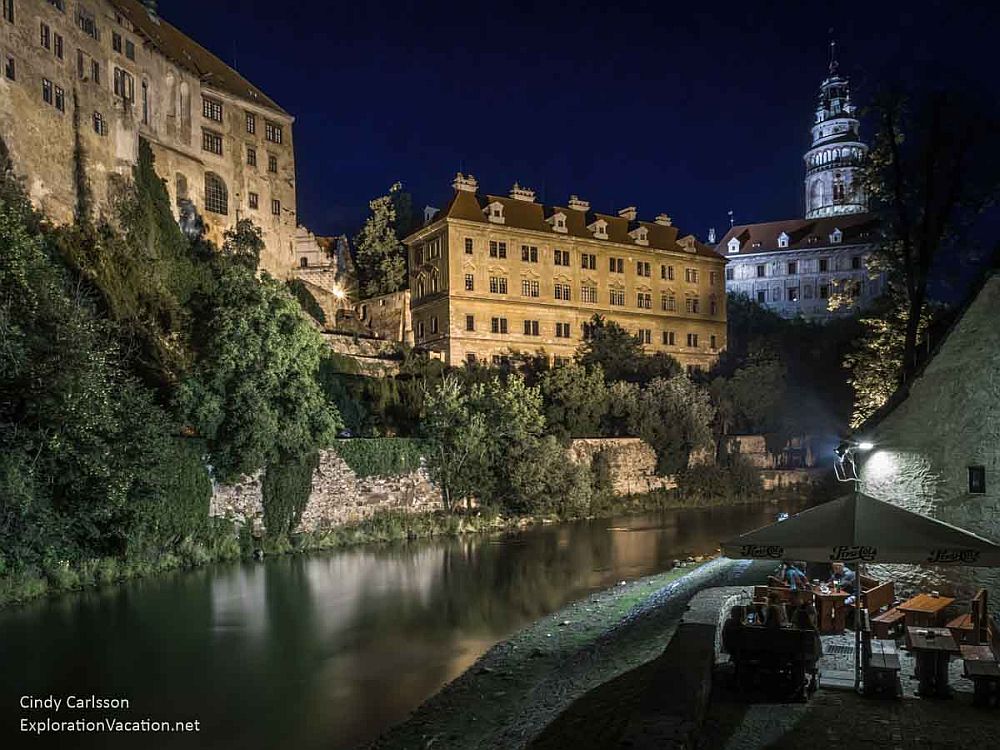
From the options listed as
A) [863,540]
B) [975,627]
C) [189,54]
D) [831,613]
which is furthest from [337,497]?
[189,54]

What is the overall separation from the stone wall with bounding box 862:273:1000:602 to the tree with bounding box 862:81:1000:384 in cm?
558

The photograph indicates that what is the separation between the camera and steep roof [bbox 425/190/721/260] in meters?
46.4

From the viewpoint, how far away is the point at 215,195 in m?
43.5

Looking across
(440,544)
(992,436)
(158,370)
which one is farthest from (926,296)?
(158,370)

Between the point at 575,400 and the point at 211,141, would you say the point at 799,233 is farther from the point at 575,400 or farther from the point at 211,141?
the point at 211,141

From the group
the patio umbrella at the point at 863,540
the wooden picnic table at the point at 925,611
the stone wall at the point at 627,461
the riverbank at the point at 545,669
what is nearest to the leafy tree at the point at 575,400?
the stone wall at the point at 627,461

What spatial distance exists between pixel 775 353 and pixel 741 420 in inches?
262

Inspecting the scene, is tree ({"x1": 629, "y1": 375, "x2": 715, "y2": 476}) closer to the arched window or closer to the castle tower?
the arched window

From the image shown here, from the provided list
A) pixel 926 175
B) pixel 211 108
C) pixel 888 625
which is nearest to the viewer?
pixel 888 625

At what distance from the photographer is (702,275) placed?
54906 mm

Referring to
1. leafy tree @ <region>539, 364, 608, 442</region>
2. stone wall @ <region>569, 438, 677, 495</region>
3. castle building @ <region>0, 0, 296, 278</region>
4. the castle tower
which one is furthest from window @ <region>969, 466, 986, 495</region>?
the castle tower

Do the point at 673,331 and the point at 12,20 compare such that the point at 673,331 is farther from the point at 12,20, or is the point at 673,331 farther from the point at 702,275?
the point at 12,20

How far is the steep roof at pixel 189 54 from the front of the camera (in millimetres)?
41325

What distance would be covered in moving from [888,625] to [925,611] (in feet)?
1.61
